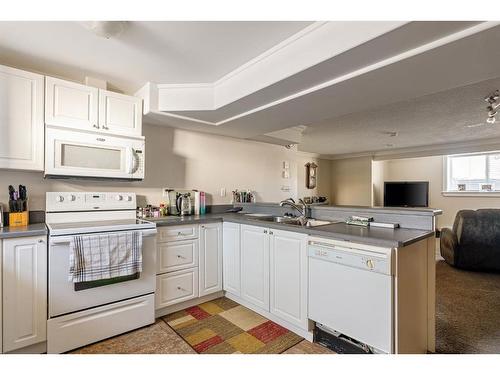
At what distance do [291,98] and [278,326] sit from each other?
76.7 inches

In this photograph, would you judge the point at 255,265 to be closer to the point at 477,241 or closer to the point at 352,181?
the point at 477,241

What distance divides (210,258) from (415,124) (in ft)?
11.0

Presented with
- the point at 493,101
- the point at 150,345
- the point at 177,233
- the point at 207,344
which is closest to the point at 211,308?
the point at 207,344

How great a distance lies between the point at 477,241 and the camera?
11.8 ft

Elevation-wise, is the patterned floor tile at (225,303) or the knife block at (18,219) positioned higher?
the knife block at (18,219)

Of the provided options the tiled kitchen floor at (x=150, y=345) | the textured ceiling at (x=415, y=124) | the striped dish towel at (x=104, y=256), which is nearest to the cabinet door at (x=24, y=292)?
the striped dish towel at (x=104, y=256)

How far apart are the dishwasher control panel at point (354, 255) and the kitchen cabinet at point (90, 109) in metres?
1.96

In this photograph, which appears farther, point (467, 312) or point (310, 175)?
point (310, 175)

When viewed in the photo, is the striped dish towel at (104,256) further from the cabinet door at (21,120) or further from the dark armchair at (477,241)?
the dark armchair at (477,241)

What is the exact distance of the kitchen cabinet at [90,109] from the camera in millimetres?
2066

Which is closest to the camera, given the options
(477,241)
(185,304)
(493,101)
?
(185,304)

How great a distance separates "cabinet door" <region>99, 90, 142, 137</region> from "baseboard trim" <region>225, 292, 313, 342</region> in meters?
1.93

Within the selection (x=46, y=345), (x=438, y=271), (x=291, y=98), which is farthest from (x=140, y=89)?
(x=438, y=271)
